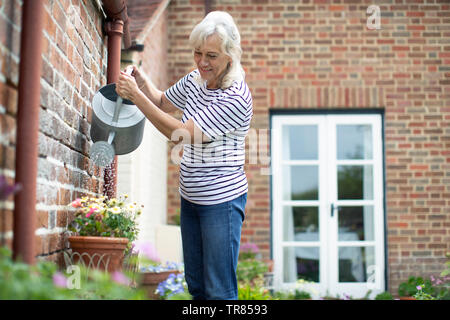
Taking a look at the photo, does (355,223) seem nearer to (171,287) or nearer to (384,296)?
(384,296)

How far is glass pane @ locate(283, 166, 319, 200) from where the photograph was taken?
18.8 ft

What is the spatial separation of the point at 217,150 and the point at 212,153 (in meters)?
0.02

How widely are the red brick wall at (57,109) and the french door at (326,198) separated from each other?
315cm

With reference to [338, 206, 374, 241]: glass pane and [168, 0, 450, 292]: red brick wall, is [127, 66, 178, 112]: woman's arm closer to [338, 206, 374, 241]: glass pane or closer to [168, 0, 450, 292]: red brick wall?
[168, 0, 450, 292]: red brick wall

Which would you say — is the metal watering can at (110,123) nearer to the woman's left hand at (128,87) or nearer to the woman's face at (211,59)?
the woman's left hand at (128,87)

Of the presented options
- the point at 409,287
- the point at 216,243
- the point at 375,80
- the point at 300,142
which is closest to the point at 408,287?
the point at 409,287

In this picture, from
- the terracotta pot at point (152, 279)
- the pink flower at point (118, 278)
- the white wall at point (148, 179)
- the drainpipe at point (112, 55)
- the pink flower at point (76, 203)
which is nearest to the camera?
the pink flower at point (118, 278)

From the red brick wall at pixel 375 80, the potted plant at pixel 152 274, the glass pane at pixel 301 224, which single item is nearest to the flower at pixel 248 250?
the red brick wall at pixel 375 80

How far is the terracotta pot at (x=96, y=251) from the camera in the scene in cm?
218

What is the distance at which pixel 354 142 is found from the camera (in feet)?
18.7

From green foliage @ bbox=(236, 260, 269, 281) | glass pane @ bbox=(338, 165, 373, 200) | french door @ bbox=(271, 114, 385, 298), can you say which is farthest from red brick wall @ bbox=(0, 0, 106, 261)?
glass pane @ bbox=(338, 165, 373, 200)
